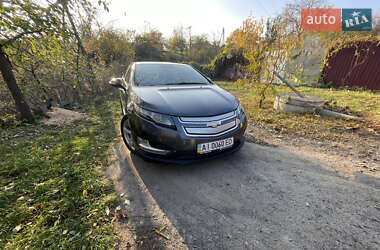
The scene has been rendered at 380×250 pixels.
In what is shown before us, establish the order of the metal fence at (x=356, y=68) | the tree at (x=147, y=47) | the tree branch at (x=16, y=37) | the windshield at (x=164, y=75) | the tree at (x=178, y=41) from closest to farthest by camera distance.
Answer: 1. the windshield at (x=164, y=75)
2. the tree branch at (x=16, y=37)
3. the metal fence at (x=356, y=68)
4. the tree at (x=147, y=47)
5. the tree at (x=178, y=41)

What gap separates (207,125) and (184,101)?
450mm

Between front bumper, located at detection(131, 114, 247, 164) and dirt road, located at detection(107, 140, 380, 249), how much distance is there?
33 cm

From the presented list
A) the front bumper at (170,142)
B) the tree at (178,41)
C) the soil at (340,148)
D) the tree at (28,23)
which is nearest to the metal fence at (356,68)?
the soil at (340,148)

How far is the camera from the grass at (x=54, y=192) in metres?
1.36

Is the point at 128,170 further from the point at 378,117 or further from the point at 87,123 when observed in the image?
the point at 378,117

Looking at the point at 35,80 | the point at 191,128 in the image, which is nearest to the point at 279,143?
the point at 191,128

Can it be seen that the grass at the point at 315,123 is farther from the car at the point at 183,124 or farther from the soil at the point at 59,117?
the soil at the point at 59,117

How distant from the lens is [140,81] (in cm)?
273

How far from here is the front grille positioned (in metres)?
1.88

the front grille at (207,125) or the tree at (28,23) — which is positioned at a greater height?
the tree at (28,23)

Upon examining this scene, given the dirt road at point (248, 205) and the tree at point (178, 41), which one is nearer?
the dirt road at point (248, 205)

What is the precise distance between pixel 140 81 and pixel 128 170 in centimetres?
141

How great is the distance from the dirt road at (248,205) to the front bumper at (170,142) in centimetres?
33

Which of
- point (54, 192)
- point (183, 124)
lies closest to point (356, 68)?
point (183, 124)
